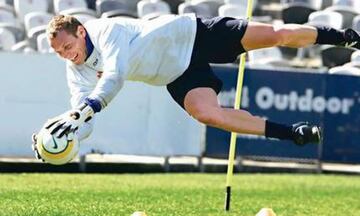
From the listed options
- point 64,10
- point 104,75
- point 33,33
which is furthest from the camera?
point 64,10

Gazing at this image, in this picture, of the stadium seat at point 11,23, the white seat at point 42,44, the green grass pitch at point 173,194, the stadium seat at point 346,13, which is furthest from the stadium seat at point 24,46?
the stadium seat at point 346,13

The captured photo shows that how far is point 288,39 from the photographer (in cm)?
934

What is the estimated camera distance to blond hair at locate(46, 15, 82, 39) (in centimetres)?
855

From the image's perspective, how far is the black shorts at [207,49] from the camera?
9.39m

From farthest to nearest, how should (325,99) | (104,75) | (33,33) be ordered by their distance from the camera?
1. (33,33)
2. (325,99)
3. (104,75)

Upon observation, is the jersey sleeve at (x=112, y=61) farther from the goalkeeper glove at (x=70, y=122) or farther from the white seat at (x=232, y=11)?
the white seat at (x=232, y=11)

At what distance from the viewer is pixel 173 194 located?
12477 mm

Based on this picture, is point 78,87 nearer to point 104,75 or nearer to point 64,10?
point 104,75

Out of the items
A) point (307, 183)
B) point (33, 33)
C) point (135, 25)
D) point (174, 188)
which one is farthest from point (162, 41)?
point (33, 33)

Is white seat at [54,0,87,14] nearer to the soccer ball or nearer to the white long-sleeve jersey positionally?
the white long-sleeve jersey

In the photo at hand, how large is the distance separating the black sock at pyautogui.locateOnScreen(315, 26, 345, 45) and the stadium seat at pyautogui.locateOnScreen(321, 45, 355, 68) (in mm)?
10031

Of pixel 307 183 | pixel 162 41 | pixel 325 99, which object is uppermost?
pixel 162 41

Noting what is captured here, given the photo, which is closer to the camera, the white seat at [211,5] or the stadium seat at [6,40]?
the stadium seat at [6,40]

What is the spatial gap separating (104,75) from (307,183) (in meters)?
7.44
